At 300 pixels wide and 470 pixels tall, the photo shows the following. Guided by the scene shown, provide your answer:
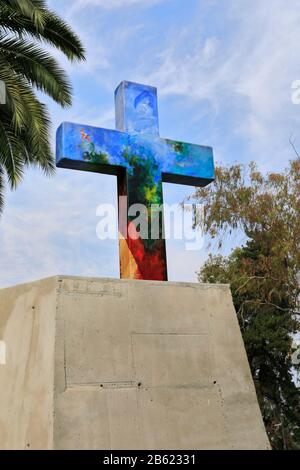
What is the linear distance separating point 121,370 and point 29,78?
7556 millimetres

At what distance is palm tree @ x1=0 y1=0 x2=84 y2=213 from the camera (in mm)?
9133

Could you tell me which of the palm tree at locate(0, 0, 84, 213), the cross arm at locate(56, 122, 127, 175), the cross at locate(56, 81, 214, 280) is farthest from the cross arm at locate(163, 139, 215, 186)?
the palm tree at locate(0, 0, 84, 213)

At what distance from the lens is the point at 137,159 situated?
18.9 feet

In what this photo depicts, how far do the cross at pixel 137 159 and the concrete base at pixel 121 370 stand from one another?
0.79 m

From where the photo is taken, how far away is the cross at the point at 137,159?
539cm

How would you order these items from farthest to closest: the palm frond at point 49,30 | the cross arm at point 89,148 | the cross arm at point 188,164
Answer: the palm frond at point 49,30 → the cross arm at point 188,164 → the cross arm at point 89,148

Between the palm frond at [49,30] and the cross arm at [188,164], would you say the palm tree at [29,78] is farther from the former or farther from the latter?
the cross arm at [188,164]

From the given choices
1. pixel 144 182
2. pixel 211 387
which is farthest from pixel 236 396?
pixel 144 182

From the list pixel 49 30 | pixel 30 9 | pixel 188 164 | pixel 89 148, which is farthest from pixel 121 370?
pixel 49 30

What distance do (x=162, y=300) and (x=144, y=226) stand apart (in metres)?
1.11

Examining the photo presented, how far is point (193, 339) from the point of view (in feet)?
15.1

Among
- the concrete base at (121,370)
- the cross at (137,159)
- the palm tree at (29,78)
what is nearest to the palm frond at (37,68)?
the palm tree at (29,78)

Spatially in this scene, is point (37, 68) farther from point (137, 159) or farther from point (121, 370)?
point (121, 370)
